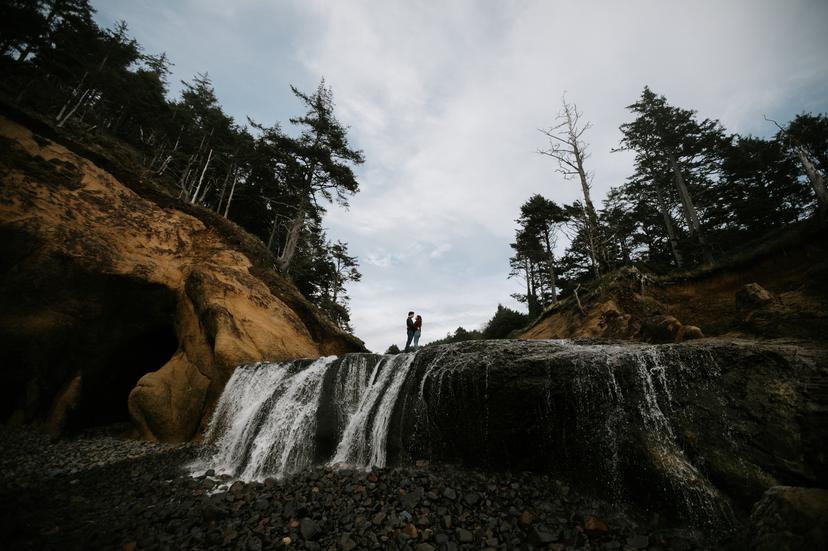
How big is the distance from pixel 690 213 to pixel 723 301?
41.7ft

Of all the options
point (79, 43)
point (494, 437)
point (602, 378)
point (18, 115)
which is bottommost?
point (494, 437)

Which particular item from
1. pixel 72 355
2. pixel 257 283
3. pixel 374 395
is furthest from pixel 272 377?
pixel 72 355

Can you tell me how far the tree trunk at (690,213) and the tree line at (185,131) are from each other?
23.8 metres

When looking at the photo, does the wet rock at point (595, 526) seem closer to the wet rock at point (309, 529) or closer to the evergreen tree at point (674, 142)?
the wet rock at point (309, 529)

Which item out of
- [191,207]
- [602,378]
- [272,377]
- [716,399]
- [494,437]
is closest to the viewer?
[716,399]

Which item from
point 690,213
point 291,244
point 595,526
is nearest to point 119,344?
point 291,244

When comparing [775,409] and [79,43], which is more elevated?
[79,43]

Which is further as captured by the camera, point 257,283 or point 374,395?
point 257,283

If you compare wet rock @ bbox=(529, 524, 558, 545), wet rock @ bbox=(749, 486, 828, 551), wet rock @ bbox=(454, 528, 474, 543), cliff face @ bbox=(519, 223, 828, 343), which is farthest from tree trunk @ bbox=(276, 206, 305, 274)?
wet rock @ bbox=(749, 486, 828, 551)

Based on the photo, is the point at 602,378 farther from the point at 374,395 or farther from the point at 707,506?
the point at 374,395

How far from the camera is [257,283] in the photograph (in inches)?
575

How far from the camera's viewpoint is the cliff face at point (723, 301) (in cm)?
790

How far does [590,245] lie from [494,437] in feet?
44.5

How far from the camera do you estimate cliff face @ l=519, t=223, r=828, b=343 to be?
7902 mm
